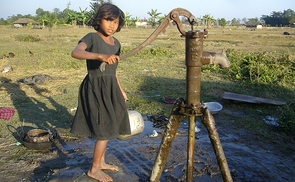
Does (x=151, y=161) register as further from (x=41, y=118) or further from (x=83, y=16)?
(x=83, y=16)

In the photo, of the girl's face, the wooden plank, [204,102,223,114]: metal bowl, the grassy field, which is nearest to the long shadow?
the grassy field

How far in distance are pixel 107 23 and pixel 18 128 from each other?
2499 mm

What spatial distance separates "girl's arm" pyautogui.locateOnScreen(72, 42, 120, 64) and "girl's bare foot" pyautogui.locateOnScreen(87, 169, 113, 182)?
1052 millimetres

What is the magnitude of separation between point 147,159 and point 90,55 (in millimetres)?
1515

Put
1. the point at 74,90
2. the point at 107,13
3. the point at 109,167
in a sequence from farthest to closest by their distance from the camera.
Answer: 1. the point at 74,90
2. the point at 109,167
3. the point at 107,13

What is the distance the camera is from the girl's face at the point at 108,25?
230 centimetres

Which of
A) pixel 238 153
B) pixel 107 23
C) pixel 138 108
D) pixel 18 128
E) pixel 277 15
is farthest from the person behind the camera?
pixel 277 15

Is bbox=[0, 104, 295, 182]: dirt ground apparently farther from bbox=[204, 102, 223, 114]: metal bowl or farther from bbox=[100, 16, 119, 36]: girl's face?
bbox=[100, 16, 119, 36]: girl's face

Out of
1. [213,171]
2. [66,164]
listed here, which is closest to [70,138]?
[66,164]

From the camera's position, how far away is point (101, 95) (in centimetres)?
238

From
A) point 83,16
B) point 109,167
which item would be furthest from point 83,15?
point 109,167

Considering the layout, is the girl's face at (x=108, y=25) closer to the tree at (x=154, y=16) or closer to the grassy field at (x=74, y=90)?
the grassy field at (x=74, y=90)

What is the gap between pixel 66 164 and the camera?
3027 mm

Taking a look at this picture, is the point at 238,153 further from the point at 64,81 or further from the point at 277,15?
the point at 277,15
